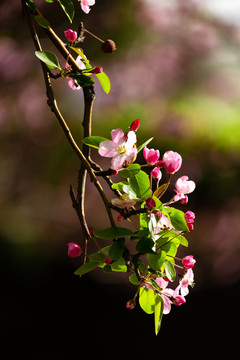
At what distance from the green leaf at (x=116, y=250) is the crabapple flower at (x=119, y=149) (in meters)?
0.08

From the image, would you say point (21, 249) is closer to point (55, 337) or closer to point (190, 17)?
point (55, 337)

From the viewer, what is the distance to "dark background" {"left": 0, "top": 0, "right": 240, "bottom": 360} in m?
2.20

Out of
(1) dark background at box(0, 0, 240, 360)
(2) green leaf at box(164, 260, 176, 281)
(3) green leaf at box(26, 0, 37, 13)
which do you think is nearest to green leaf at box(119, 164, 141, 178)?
(2) green leaf at box(164, 260, 176, 281)

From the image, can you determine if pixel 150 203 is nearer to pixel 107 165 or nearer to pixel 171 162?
pixel 171 162

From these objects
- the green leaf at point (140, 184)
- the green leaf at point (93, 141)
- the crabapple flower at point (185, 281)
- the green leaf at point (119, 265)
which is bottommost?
the crabapple flower at point (185, 281)

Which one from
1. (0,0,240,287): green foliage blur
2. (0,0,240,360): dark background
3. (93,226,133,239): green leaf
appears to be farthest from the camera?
(0,0,240,287): green foliage blur

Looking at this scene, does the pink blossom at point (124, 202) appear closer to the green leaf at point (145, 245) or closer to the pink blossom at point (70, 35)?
the green leaf at point (145, 245)

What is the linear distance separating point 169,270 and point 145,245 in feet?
0.17

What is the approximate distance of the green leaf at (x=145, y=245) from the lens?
1.43ft

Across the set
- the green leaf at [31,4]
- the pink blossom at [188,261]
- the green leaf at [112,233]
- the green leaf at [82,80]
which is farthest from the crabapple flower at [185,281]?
the green leaf at [31,4]

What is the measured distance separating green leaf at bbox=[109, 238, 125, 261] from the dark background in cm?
184

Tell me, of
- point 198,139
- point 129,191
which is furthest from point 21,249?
point 129,191

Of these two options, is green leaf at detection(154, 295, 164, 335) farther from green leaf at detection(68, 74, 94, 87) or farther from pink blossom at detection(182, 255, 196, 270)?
green leaf at detection(68, 74, 94, 87)

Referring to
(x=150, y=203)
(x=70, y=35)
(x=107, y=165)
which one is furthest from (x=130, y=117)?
(x=150, y=203)
